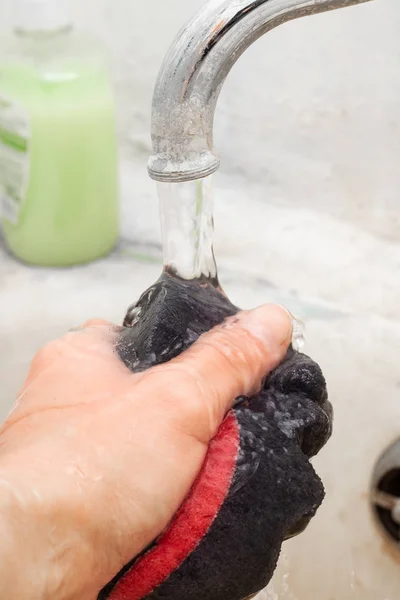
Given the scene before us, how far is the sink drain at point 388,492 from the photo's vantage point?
1.29 ft

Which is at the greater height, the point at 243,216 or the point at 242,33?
the point at 242,33

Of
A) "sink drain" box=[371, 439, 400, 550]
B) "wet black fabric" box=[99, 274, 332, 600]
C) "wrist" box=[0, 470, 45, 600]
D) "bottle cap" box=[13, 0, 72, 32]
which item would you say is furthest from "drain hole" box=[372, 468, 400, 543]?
"bottle cap" box=[13, 0, 72, 32]

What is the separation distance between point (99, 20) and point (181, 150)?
14.6 inches

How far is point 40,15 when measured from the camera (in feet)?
1.49

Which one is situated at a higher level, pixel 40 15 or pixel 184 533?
pixel 40 15

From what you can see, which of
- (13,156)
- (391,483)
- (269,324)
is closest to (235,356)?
(269,324)

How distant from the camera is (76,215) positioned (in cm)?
50

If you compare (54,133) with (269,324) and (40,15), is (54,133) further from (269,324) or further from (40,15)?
(269,324)

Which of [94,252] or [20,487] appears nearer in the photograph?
[20,487]

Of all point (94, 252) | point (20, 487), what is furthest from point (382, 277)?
point (20, 487)

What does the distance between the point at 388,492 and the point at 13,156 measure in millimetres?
356

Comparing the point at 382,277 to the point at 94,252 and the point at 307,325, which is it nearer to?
the point at 307,325

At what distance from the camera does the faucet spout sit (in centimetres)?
23

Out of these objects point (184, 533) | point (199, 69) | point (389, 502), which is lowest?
point (389, 502)
